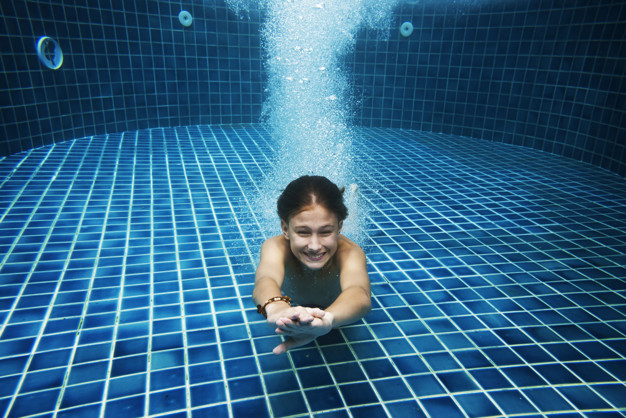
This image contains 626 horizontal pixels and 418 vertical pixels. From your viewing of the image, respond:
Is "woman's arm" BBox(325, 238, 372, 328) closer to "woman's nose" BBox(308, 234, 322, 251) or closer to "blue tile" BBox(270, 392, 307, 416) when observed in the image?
"woman's nose" BBox(308, 234, 322, 251)

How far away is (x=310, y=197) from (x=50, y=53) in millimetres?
4697

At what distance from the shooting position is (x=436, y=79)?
6.26 metres

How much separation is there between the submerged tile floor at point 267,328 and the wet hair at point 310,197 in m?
0.63

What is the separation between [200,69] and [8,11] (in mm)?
2353

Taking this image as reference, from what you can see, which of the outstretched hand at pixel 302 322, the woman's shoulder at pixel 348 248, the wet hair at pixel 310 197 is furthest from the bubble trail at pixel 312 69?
the outstretched hand at pixel 302 322

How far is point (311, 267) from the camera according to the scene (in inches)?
67.6

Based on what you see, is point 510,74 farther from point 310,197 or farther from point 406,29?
point 310,197

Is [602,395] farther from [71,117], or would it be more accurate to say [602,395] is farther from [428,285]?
[71,117]

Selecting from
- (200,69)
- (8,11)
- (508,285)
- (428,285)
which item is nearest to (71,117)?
(8,11)

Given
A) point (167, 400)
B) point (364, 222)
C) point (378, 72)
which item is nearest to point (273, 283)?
point (167, 400)

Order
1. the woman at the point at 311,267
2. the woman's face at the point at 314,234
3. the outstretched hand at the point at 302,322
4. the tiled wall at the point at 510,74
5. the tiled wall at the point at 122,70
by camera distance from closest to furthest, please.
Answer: the outstretched hand at the point at 302,322 < the woman at the point at 311,267 < the woman's face at the point at 314,234 < the tiled wall at the point at 122,70 < the tiled wall at the point at 510,74

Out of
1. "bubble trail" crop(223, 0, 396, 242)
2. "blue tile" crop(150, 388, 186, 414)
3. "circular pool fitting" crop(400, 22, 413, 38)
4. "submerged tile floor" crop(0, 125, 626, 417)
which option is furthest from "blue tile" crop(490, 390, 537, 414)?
"circular pool fitting" crop(400, 22, 413, 38)

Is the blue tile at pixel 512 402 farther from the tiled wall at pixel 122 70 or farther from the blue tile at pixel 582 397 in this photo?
the tiled wall at pixel 122 70

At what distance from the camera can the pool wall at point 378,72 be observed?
4.62 meters
